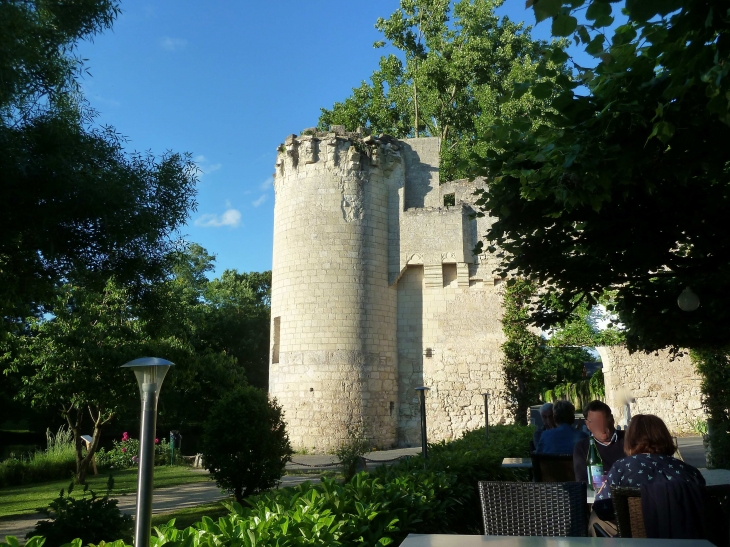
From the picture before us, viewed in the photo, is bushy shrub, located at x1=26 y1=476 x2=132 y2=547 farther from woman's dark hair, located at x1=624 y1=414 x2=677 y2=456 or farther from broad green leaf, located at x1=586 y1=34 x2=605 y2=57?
broad green leaf, located at x1=586 y1=34 x2=605 y2=57

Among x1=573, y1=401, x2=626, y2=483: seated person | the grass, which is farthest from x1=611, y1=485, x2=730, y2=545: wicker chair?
the grass

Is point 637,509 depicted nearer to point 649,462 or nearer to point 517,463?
point 649,462

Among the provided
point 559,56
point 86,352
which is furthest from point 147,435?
point 86,352

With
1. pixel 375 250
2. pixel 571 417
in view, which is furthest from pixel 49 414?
pixel 571 417

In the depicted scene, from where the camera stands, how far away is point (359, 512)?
3.45 meters

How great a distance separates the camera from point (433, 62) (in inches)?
1035

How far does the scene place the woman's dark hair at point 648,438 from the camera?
3293 millimetres

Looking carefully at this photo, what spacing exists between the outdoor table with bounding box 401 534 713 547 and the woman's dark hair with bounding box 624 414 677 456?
0.88 metres

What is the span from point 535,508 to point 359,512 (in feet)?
2.96

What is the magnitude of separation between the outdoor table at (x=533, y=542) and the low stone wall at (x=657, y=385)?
15060 millimetres

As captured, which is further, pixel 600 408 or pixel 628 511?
pixel 600 408

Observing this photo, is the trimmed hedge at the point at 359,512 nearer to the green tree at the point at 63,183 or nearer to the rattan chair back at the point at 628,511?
the rattan chair back at the point at 628,511

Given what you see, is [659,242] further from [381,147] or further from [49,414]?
[49,414]

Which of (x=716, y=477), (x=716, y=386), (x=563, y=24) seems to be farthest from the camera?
(x=716, y=386)
